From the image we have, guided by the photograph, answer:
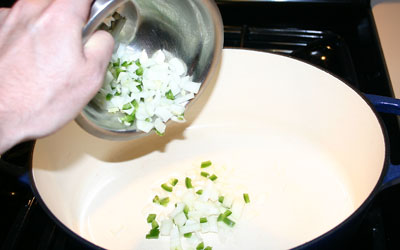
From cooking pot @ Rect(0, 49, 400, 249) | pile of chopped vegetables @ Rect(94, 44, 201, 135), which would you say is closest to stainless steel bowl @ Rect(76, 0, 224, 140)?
pile of chopped vegetables @ Rect(94, 44, 201, 135)

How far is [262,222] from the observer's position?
88 cm

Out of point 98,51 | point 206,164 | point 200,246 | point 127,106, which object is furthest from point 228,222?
point 98,51

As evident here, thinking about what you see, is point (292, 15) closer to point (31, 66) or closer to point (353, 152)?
point (353, 152)

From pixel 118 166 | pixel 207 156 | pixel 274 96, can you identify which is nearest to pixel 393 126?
pixel 274 96

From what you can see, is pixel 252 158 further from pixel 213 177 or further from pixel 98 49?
pixel 98 49

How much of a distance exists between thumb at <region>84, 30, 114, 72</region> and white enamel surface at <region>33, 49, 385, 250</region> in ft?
1.17

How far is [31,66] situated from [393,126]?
718 mm

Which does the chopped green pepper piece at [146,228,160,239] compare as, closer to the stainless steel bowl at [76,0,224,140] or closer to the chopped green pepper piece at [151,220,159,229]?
the chopped green pepper piece at [151,220,159,229]

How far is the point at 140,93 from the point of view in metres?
0.83

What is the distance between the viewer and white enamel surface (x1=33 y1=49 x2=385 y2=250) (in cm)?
88

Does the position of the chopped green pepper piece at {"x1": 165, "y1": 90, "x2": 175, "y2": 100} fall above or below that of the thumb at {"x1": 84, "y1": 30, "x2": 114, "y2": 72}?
below

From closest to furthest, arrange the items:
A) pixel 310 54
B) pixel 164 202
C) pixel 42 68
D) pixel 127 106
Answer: pixel 42 68 → pixel 127 106 → pixel 164 202 → pixel 310 54

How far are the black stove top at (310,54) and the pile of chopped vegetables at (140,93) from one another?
0.23m

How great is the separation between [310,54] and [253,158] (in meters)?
0.30
